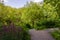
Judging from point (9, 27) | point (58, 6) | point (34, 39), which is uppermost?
point (58, 6)

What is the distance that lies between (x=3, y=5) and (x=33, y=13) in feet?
12.5

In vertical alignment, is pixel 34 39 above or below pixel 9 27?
below

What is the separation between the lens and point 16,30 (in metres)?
9.52

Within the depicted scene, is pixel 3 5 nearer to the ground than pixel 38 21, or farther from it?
farther from it

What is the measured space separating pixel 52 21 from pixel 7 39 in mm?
8828

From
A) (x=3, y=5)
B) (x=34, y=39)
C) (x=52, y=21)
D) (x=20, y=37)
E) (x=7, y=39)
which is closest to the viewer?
(x=7, y=39)

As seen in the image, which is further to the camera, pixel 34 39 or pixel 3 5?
pixel 3 5

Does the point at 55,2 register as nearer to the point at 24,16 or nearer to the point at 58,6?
the point at 58,6

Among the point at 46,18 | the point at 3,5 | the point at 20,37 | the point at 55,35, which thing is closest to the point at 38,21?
the point at 46,18

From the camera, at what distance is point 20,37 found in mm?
9750

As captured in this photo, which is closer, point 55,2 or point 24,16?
point 55,2

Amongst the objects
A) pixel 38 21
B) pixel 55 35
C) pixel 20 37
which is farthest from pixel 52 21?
pixel 20 37

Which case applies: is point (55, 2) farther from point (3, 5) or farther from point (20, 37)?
point (3, 5)

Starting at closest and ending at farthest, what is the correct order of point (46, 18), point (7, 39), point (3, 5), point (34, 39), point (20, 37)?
point (7, 39) → point (20, 37) → point (34, 39) → point (46, 18) → point (3, 5)
